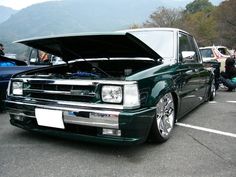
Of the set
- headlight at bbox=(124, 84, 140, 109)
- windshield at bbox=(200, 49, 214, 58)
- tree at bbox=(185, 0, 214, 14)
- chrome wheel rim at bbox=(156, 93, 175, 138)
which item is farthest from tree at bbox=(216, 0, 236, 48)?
headlight at bbox=(124, 84, 140, 109)

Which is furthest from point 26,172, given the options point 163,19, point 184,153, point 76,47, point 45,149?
point 163,19

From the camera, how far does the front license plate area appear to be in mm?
3219

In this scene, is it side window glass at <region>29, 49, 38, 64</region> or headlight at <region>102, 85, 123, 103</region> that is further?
side window glass at <region>29, 49, 38, 64</region>

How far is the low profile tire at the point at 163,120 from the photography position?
349 centimetres

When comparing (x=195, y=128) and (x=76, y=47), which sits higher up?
(x=76, y=47)

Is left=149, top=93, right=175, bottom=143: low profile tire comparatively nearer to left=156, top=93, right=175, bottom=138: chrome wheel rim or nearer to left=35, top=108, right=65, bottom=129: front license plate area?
left=156, top=93, right=175, bottom=138: chrome wheel rim

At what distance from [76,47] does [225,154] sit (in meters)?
2.43

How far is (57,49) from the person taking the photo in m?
4.40

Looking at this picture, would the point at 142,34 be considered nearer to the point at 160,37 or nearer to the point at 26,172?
the point at 160,37

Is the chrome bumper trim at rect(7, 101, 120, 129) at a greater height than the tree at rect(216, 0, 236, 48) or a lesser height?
lesser

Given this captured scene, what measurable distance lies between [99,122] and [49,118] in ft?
2.13

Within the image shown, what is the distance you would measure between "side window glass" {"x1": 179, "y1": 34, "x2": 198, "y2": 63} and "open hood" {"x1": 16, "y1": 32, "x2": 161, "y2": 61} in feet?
1.81

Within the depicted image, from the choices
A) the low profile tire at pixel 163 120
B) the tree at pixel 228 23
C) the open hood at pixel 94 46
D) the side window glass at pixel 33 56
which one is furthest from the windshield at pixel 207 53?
the tree at pixel 228 23

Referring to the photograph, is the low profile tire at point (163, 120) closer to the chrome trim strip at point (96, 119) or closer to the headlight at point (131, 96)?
the headlight at point (131, 96)
